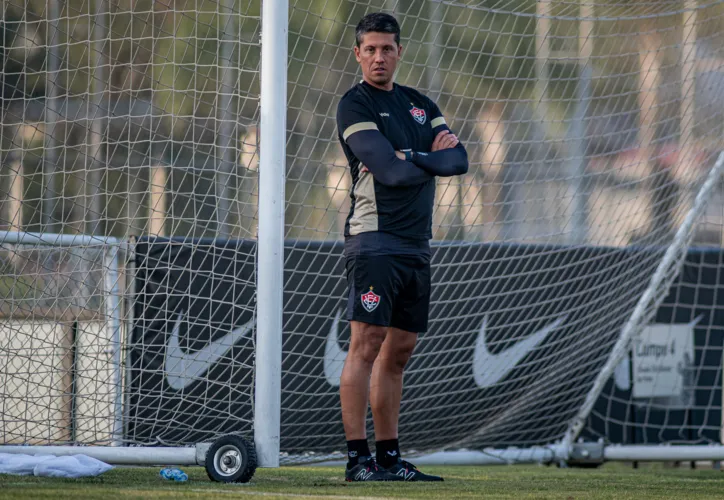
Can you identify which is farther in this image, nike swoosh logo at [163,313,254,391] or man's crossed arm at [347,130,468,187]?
nike swoosh logo at [163,313,254,391]

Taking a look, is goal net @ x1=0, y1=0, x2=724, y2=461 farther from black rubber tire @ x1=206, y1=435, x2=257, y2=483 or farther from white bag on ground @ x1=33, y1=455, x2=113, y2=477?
black rubber tire @ x1=206, y1=435, x2=257, y2=483

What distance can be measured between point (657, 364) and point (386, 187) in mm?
3427

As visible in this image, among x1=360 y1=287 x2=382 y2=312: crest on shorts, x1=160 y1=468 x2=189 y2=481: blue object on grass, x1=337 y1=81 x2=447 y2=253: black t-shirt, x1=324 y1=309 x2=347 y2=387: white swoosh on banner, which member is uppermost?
x1=337 y1=81 x2=447 y2=253: black t-shirt

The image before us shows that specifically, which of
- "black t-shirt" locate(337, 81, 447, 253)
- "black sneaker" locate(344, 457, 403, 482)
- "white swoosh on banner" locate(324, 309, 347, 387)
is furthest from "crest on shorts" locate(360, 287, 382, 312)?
"white swoosh on banner" locate(324, 309, 347, 387)

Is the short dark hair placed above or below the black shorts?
above

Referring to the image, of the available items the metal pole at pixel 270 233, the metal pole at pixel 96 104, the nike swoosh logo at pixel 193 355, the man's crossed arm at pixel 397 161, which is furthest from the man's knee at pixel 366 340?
the nike swoosh logo at pixel 193 355

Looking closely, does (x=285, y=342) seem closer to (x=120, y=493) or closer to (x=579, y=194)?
(x=579, y=194)

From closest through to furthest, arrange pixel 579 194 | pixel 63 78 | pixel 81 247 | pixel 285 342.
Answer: pixel 81 247 < pixel 285 342 < pixel 579 194 < pixel 63 78

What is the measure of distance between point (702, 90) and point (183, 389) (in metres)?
3.20

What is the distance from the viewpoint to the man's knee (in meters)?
3.54

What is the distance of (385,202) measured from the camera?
11.8 feet

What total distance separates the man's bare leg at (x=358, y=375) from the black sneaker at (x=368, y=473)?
99 millimetres

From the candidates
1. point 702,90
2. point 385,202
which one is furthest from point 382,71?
point 702,90

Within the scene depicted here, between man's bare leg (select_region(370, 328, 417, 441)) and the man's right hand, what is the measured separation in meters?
0.68
